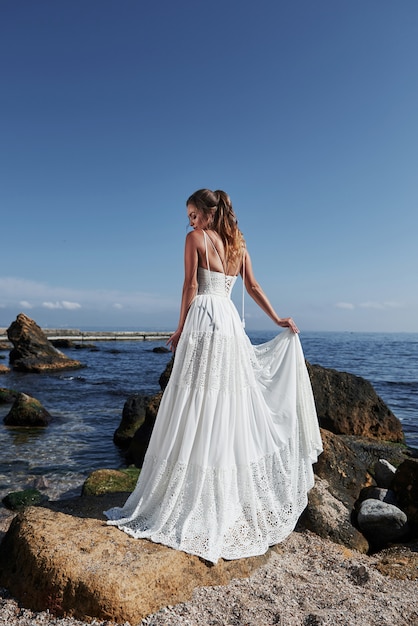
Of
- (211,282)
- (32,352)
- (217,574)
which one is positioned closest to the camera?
(217,574)

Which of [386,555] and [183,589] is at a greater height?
[183,589]

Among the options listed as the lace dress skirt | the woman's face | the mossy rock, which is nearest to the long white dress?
the lace dress skirt

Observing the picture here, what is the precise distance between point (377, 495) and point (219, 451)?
265cm

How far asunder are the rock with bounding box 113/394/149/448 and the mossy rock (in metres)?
4.42

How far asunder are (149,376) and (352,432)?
17.8 meters

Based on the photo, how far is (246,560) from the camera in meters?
3.68

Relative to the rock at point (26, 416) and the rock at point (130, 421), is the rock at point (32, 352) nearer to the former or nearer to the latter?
the rock at point (26, 416)

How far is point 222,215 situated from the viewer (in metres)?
4.17

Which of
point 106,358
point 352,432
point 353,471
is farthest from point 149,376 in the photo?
point 353,471

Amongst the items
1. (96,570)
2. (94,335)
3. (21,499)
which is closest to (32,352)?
(21,499)

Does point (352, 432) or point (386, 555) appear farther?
point (352, 432)

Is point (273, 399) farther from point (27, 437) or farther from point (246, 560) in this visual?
point (27, 437)

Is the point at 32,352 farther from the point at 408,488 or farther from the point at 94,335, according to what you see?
the point at 94,335

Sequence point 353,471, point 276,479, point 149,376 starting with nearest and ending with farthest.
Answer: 1. point 276,479
2. point 353,471
3. point 149,376
